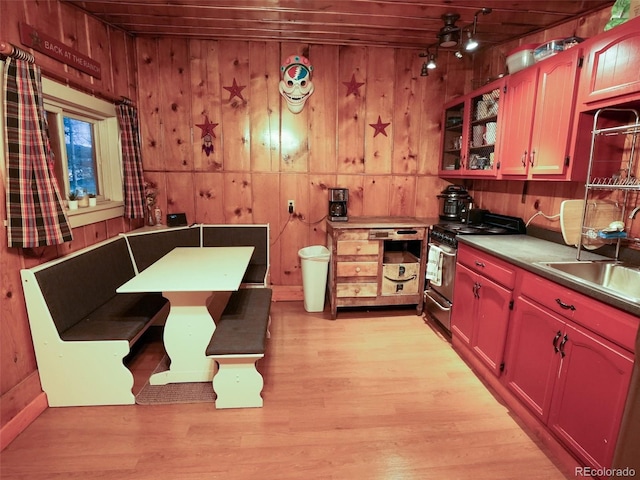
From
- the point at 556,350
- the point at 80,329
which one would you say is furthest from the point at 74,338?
the point at 556,350

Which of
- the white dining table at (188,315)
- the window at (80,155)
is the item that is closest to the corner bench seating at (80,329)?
the white dining table at (188,315)

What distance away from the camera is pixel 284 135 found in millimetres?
3557

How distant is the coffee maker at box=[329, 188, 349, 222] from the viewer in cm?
347

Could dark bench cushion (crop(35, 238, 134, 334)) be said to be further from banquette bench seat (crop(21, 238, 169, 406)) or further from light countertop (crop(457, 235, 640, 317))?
light countertop (crop(457, 235, 640, 317))

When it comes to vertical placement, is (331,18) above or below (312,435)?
above

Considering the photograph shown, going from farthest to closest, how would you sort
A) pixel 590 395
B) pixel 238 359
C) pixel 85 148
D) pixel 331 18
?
pixel 85 148 → pixel 331 18 → pixel 238 359 → pixel 590 395

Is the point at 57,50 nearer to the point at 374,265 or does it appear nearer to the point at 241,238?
the point at 241,238

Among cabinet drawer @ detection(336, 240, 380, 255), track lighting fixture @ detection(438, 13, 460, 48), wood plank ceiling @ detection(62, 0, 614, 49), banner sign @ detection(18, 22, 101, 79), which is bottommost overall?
cabinet drawer @ detection(336, 240, 380, 255)

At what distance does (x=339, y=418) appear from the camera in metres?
2.01

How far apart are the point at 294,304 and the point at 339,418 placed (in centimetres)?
180

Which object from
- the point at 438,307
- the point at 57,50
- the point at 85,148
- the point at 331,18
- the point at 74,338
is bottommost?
the point at 438,307

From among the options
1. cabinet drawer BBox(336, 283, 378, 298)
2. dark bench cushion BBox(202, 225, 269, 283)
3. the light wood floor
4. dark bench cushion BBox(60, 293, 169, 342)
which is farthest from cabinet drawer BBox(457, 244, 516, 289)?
dark bench cushion BBox(60, 293, 169, 342)

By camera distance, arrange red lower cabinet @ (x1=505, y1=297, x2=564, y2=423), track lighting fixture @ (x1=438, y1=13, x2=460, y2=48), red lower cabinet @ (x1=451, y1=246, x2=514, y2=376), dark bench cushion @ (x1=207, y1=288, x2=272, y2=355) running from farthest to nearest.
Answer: track lighting fixture @ (x1=438, y1=13, x2=460, y2=48), red lower cabinet @ (x1=451, y1=246, x2=514, y2=376), dark bench cushion @ (x1=207, y1=288, x2=272, y2=355), red lower cabinet @ (x1=505, y1=297, x2=564, y2=423)

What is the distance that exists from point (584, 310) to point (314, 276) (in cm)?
224
